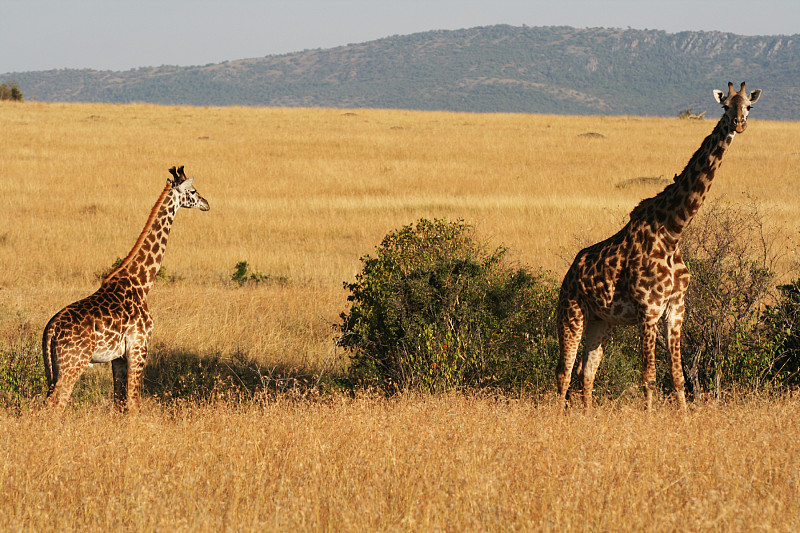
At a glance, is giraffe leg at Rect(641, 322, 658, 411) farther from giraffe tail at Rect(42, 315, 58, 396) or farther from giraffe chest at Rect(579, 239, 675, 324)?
giraffe tail at Rect(42, 315, 58, 396)

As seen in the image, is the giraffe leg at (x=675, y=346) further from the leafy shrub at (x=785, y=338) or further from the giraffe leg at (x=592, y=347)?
Answer: the leafy shrub at (x=785, y=338)

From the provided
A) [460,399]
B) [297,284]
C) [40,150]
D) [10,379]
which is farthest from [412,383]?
[40,150]

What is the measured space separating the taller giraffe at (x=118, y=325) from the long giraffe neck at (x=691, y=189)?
192 inches

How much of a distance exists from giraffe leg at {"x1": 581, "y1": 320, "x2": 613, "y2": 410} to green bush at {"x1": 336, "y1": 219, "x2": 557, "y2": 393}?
1.16 m

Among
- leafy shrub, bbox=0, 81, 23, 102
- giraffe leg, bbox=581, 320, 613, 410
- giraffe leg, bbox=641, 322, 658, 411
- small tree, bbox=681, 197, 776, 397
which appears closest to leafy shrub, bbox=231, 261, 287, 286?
small tree, bbox=681, 197, 776, 397

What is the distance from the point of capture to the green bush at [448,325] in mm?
8938

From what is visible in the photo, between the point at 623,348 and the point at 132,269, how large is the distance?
5633mm

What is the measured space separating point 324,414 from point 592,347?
2.70 meters

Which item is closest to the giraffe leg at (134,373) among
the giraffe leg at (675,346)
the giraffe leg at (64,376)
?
the giraffe leg at (64,376)

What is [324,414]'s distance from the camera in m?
7.20

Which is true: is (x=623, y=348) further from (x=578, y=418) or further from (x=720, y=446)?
(x=720, y=446)

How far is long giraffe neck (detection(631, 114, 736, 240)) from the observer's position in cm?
695

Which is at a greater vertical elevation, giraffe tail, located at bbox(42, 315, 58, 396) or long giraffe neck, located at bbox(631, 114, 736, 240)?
long giraffe neck, located at bbox(631, 114, 736, 240)

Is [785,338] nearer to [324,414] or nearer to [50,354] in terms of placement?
[324,414]
